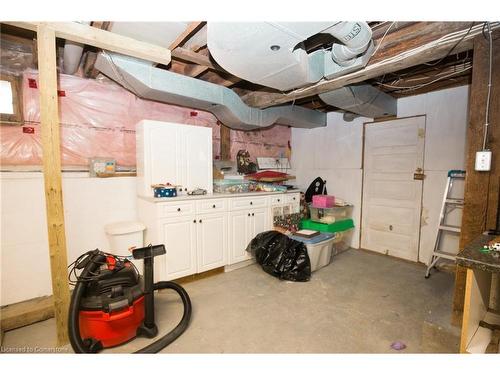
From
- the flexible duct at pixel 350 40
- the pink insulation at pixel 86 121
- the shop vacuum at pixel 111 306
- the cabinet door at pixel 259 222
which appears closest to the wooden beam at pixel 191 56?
the pink insulation at pixel 86 121

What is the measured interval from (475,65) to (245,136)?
2801 millimetres

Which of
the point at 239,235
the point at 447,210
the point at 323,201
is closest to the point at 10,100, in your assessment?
the point at 239,235

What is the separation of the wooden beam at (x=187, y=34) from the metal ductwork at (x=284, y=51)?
0.23 m

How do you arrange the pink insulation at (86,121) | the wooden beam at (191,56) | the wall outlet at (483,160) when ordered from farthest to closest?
the pink insulation at (86,121) < the wooden beam at (191,56) < the wall outlet at (483,160)

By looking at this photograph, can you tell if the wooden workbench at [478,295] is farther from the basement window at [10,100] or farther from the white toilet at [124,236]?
the basement window at [10,100]

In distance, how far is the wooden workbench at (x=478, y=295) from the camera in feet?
3.61

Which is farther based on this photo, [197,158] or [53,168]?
[197,158]

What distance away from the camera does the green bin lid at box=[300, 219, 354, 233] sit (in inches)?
132

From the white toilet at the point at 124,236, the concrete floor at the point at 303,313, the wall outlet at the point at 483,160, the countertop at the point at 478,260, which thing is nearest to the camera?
the countertop at the point at 478,260

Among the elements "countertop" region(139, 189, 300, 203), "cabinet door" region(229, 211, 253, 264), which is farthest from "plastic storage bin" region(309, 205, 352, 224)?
"cabinet door" region(229, 211, 253, 264)

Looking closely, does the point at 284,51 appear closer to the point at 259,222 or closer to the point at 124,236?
the point at 259,222

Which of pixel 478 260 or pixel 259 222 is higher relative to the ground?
pixel 478 260

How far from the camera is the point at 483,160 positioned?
144cm

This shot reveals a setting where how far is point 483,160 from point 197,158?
251 cm
